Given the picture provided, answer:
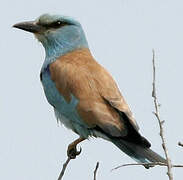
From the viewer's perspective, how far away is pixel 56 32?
17.9ft

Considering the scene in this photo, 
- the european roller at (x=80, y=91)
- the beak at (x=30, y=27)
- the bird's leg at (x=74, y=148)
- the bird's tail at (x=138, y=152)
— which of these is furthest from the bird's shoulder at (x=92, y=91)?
the beak at (x=30, y=27)

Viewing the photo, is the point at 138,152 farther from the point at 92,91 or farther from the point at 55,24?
the point at 55,24

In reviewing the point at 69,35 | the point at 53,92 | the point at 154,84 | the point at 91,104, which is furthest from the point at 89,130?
the point at 154,84

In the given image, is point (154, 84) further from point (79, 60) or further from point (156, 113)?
point (79, 60)

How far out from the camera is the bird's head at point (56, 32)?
536 centimetres

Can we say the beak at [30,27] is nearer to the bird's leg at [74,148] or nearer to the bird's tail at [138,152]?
the bird's leg at [74,148]

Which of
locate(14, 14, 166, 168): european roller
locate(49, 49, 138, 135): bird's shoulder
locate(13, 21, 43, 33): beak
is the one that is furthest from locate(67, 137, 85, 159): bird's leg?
locate(13, 21, 43, 33): beak

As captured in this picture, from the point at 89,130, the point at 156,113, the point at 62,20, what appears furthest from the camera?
the point at 62,20

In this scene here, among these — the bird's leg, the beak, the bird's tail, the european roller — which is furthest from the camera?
the beak

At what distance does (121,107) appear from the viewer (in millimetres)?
4613

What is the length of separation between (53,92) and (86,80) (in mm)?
423

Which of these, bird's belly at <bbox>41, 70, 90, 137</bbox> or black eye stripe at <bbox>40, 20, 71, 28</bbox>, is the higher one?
black eye stripe at <bbox>40, 20, 71, 28</bbox>

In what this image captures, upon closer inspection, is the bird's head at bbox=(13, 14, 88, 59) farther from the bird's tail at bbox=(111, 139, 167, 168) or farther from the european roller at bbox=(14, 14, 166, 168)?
the bird's tail at bbox=(111, 139, 167, 168)

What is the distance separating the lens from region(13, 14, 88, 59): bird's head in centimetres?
536
